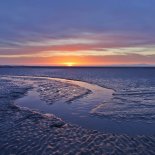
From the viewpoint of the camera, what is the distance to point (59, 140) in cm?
1421

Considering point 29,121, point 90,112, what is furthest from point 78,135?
point 90,112

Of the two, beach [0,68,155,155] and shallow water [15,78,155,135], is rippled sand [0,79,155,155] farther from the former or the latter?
shallow water [15,78,155,135]

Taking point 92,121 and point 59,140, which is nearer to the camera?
point 59,140

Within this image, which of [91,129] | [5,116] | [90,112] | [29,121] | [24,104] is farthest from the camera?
[24,104]

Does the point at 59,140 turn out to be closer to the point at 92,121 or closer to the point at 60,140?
the point at 60,140

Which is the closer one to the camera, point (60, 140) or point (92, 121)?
point (60, 140)

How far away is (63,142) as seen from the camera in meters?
13.9

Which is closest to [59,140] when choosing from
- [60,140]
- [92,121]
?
[60,140]

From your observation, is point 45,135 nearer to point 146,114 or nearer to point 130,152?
point 130,152

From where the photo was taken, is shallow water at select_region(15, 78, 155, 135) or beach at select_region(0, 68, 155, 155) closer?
beach at select_region(0, 68, 155, 155)

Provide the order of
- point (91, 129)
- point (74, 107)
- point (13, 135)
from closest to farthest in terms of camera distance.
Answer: point (13, 135)
point (91, 129)
point (74, 107)

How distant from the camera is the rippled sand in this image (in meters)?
12.7

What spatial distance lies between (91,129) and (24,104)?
11.1m

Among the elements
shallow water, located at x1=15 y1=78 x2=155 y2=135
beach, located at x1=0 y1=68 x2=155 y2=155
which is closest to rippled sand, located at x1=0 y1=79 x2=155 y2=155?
beach, located at x1=0 y1=68 x2=155 y2=155
